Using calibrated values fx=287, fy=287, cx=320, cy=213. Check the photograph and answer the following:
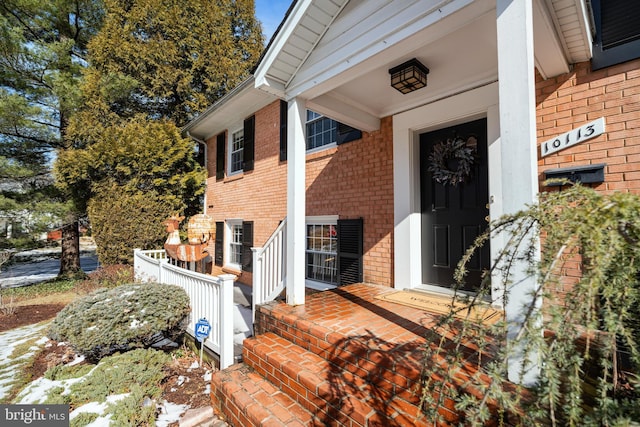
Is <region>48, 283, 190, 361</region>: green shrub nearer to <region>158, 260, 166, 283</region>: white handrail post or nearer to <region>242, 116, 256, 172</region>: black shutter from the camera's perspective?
<region>158, 260, 166, 283</region>: white handrail post

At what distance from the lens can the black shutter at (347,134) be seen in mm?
4719

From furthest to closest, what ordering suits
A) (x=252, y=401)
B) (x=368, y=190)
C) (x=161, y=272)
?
(x=161, y=272)
(x=368, y=190)
(x=252, y=401)

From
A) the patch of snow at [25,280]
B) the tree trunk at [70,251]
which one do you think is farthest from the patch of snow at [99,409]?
the patch of snow at [25,280]

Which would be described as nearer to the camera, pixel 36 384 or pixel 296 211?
pixel 36 384

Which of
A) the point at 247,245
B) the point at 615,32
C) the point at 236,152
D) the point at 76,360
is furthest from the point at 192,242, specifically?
the point at 615,32

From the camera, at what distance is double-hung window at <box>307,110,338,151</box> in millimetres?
5340

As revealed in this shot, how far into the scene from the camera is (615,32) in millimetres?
2514

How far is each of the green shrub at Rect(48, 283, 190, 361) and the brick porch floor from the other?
149 centimetres

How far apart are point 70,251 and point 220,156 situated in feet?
20.8

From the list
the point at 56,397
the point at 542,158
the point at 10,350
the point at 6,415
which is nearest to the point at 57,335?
the point at 6,415

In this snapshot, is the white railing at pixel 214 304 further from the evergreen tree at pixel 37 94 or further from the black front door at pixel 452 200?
the evergreen tree at pixel 37 94

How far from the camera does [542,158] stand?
114 inches

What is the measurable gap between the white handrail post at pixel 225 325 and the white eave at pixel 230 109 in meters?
3.92

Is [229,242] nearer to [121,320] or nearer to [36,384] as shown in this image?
[121,320]
